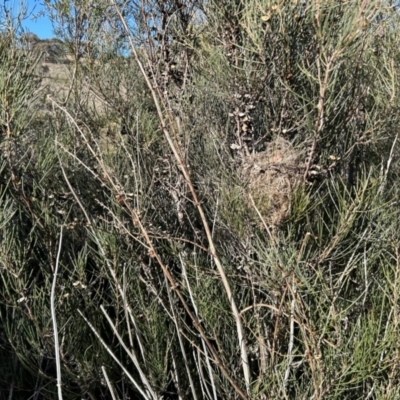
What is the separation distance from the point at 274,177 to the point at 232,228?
26 cm

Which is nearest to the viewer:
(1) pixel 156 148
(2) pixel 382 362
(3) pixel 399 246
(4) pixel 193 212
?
(2) pixel 382 362

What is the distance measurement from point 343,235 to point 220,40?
1021mm

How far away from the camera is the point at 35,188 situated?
8.03 feet

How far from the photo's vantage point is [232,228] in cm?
216

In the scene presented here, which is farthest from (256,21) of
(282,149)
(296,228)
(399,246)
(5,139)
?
(5,139)

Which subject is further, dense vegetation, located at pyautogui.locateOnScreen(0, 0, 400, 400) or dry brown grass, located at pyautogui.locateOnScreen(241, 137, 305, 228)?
dry brown grass, located at pyautogui.locateOnScreen(241, 137, 305, 228)

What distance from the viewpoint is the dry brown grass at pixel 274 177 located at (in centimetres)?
206

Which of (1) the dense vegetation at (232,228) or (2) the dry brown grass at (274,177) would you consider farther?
(2) the dry brown grass at (274,177)

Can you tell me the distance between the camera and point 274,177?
2.13m

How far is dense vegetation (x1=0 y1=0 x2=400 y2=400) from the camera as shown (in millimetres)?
1842

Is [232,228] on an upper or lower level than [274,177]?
lower

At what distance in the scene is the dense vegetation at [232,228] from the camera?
1.84m

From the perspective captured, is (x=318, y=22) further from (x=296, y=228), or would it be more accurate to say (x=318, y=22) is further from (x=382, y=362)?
(x=382, y=362)

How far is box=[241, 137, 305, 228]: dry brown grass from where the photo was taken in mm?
2059
